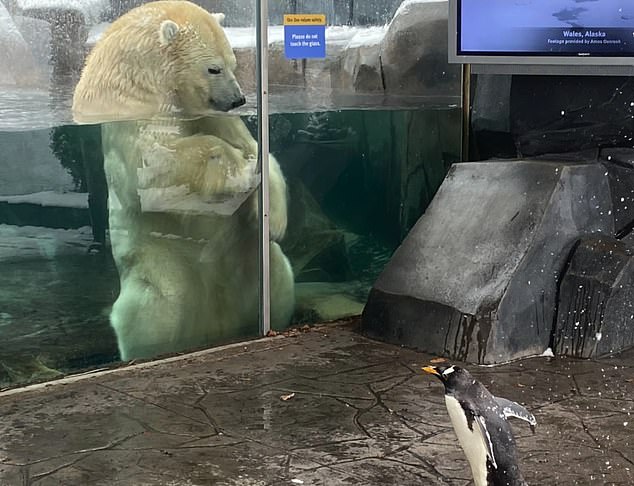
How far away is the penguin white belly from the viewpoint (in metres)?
3.49

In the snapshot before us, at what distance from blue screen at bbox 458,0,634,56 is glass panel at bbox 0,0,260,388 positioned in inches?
61.8

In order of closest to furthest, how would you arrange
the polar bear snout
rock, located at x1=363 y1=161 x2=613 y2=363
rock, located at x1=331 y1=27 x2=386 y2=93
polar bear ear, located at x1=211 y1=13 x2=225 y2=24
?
rock, located at x1=363 y1=161 x2=613 y2=363 → polar bear ear, located at x1=211 y1=13 x2=225 y2=24 → the polar bear snout → rock, located at x1=331 y1=27 x2=386 y2=93

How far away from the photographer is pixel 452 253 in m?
6.20

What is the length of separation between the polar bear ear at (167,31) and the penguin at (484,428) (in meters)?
2.96

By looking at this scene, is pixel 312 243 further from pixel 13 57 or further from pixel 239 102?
pixel 13 57

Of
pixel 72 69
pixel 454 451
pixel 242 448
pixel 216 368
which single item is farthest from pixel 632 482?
pixel 72 69

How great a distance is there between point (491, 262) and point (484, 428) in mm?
2599

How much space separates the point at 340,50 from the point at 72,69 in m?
1.93

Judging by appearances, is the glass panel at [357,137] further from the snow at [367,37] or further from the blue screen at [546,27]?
the blue screen at [546,27]

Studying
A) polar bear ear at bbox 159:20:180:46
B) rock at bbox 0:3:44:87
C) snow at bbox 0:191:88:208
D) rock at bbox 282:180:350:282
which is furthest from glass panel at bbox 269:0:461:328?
rock at bbox 0:3:44:87

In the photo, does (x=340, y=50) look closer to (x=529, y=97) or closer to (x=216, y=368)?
(x=529, y=97)

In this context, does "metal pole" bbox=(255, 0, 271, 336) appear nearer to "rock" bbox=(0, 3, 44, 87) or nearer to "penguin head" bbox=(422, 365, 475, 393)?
"rock" bbox=(0, 3, 44, 87)

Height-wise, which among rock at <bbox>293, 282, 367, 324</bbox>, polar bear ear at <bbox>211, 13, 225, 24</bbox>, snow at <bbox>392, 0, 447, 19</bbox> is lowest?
rock at <bbox>293, 282, 367, 324</bbox>

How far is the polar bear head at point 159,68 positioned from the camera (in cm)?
552
